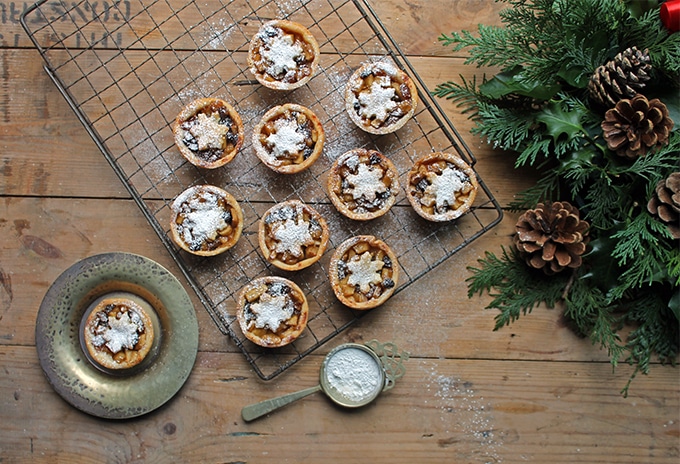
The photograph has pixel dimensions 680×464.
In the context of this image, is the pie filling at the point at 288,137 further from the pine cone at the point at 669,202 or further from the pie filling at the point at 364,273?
the pine cone at the point at 669,202

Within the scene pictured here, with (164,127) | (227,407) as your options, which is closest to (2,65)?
(164,127)

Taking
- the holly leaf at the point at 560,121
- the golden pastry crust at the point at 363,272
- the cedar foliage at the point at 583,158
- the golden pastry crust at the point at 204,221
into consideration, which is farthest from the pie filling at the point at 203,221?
the holly leaf at the point at 560,121

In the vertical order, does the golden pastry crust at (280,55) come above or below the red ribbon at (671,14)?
above

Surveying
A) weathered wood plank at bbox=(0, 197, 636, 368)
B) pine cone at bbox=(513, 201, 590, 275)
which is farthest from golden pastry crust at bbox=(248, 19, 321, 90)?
pine cone at bbox=(513, 201, 590, 275)

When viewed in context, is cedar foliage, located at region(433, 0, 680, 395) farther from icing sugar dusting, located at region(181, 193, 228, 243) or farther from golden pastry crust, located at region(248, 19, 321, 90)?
icing sugar dusting, located at region(181, 193, 228, 243)

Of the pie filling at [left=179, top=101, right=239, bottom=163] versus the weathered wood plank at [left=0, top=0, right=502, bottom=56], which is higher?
the weathered wood plank at [left=0, top=0, right=502, bottom=56]

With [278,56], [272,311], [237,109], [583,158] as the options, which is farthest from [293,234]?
[583,158]

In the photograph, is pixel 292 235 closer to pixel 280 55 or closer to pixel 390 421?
pixel 280 55

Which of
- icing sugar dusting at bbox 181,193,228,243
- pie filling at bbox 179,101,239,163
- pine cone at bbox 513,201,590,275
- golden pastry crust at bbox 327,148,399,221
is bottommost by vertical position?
pine cone at bbox 513,201,590,275
